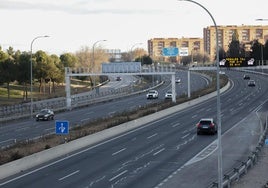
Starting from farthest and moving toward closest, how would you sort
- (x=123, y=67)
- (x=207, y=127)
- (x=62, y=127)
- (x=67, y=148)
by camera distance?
1. (x=123, y=67)
2. (x=207, y=127)
3. (x=67, y=148)
4. (x=62, y=127)

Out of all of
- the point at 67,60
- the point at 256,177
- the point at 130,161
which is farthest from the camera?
the point at 67,60

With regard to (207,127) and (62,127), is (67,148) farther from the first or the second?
(207,127)

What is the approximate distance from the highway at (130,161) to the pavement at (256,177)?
1.58m

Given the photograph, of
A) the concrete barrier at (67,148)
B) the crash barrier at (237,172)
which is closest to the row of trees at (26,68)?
the concrete barrier at (67,148)

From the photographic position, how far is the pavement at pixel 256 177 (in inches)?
811

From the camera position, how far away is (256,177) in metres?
22.5

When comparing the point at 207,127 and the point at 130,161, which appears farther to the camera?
the point at 207,127

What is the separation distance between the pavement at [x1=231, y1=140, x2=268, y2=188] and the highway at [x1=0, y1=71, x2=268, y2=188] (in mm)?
1585

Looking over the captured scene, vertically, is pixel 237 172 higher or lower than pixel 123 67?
lower

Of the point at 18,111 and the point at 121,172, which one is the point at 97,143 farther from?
the point at 18,111

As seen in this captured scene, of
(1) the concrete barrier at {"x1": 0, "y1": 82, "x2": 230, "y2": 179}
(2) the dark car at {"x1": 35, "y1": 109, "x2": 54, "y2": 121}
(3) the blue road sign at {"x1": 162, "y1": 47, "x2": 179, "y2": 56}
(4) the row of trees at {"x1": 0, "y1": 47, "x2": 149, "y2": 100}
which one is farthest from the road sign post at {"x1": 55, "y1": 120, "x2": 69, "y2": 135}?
(3) the blue road sign at {"x1": 162, "y1": 47, "x2": 179, "y2": 56}

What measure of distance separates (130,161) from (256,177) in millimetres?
8139

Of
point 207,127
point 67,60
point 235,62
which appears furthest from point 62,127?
point 67,60

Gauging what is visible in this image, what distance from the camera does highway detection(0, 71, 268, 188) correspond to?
22.8 m
